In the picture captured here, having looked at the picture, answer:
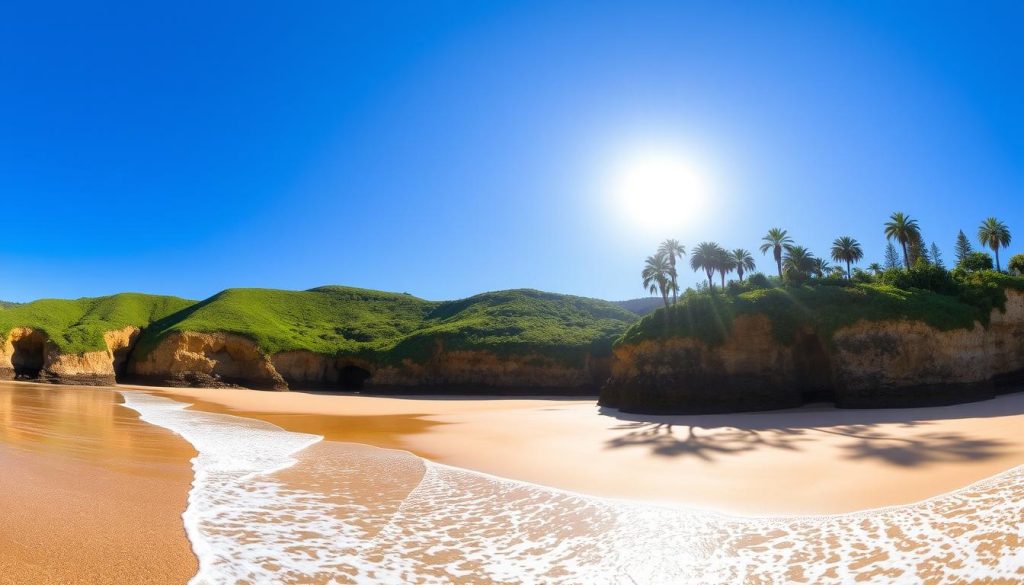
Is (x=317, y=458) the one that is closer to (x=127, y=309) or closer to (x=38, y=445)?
(x=38, y=445)

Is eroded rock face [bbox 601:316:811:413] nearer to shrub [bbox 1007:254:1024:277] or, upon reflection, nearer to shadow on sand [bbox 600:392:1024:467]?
shadow on sand [bbox 600:392:1024:467]

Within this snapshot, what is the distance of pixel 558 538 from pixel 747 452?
27.6ft

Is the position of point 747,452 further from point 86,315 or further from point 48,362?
point 86,315

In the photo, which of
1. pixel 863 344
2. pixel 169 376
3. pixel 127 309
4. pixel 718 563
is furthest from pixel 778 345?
pixel 127 309

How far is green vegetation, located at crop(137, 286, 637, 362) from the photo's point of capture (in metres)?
54.4

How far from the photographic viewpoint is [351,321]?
78.0 meters

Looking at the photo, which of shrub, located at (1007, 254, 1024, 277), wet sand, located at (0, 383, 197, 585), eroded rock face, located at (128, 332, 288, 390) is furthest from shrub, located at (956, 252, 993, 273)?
eroded rock face, located at (128, 332, 288, 390)

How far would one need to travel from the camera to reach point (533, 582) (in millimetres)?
5480

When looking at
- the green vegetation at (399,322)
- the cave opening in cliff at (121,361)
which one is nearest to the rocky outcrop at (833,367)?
the green vegetation at (399,322)

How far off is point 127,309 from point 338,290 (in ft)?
108

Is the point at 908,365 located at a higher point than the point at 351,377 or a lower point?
higher

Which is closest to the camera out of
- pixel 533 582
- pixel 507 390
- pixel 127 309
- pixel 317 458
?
pixel 533 582

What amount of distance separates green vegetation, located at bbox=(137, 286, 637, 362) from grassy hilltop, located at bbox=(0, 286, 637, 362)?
0.14m

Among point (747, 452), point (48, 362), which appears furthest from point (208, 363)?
point (747, 452)
